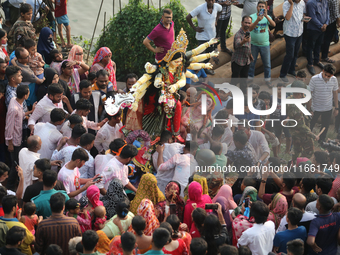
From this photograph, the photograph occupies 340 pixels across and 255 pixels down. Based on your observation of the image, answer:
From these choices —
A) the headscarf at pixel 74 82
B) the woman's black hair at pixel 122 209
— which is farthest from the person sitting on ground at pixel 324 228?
the headscarf at pixel 74 82

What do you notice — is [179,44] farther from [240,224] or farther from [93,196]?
[240,224]

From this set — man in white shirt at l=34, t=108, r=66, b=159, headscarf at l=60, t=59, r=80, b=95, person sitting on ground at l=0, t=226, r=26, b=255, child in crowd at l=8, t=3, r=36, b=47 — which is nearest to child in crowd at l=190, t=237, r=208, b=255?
person sitting on ground at l=0, t=226, r=26, b=255

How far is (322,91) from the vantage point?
25.3 ft

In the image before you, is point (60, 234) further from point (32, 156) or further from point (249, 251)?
point (249, 251)

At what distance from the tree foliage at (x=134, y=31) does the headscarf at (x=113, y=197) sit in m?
5.22

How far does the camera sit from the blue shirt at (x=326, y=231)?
461 centimetres

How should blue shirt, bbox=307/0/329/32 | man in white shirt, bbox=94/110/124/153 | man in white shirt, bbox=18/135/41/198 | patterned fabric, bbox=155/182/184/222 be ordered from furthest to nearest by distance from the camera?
blue shirt, bbox=307/0/329/32 < man in white shirt, bbox=94/110/124/153 < man in white shirt, bbox=18/135/41/198 < patterned fabric, bbox=155/182/184/222

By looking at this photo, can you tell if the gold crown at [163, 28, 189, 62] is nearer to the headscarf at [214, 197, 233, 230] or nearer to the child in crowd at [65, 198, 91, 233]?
the headscarf at [214, 197, 233, 230]

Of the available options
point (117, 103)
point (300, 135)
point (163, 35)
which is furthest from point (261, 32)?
point (117, 103)

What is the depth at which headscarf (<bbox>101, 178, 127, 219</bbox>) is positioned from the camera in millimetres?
4906

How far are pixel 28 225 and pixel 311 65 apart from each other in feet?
23.0

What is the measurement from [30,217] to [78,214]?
45 centimetres

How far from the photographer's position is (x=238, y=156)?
5918 millimetres

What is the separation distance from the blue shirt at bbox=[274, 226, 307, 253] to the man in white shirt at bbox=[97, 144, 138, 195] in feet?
6.03
